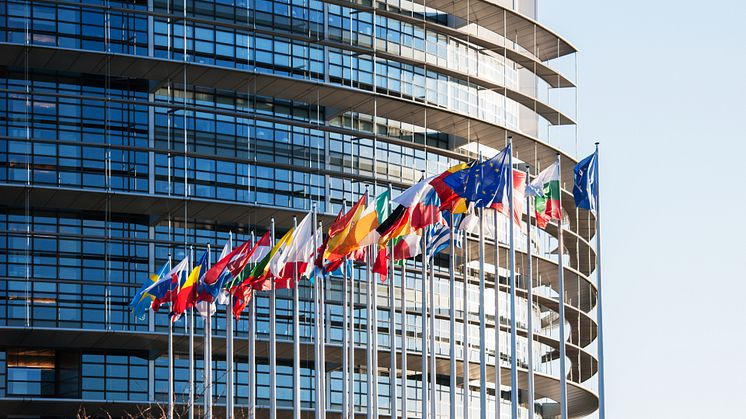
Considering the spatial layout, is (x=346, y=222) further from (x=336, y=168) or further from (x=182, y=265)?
(x=336, y=168)

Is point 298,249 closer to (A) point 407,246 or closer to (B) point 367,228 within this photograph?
(B) point 367,228

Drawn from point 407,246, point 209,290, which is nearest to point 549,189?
point 407,246

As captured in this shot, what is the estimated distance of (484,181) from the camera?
45.7m

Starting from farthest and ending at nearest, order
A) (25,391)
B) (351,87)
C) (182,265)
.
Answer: (351,87), (25,391), (182,265)

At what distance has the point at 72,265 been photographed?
7294cm

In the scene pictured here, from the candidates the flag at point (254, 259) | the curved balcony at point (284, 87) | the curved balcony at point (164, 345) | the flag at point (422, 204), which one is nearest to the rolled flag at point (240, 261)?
the flag at point (254, 259)

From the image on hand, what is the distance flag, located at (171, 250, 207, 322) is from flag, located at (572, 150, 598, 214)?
700 inches

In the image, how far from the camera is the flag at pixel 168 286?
59338mm

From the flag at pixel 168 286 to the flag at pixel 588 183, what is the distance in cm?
1949

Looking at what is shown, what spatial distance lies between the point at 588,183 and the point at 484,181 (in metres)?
3.11

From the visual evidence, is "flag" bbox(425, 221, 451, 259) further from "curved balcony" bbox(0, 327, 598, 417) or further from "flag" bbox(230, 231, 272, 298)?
"curved balcony" bbox(0, 327, 598, 417)

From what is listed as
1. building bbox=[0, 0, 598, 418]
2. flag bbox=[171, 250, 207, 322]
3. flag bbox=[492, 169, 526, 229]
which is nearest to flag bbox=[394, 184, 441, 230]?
flag bbox=[492, 169, 526, 229]

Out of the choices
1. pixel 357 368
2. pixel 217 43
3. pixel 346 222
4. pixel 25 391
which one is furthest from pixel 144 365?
pixel 346 222

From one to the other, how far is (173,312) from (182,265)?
1932 mm
